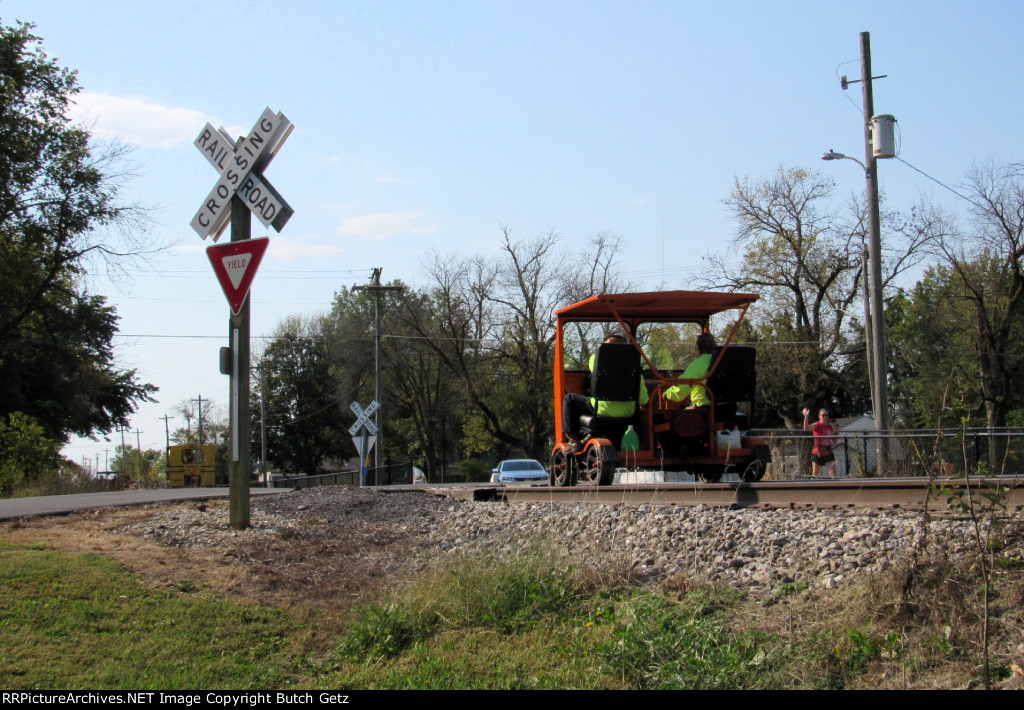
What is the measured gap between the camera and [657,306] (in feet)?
38.6

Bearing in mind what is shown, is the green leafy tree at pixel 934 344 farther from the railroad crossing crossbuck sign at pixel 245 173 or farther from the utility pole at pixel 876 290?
the railroad crossing crossbuck sign at pixel 245 173

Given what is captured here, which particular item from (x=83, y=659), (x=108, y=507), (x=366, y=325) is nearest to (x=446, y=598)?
(x=83, y=659)

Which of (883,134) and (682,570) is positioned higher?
(883,134)

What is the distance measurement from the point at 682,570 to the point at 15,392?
4216cm

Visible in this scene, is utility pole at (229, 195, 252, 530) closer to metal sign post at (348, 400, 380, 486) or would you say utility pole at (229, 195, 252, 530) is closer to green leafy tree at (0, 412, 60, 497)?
green leafy tree at (0, 412, 60, 497)

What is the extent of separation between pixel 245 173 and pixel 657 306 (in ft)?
16.4

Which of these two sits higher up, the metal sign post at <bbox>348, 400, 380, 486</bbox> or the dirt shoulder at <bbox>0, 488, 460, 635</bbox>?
the metal sign post at <bbox>348, 400, 380, 486</bbox>

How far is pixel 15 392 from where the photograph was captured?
42.2 metres

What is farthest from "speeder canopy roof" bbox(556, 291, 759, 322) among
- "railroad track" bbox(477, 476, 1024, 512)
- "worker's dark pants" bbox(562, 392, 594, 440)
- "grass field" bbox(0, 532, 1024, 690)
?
"grass field" bbox(0, 532, 1024, 690)

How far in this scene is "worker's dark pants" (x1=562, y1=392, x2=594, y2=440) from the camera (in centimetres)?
1157

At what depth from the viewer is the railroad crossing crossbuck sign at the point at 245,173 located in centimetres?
940

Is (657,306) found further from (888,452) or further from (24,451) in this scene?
(24,451)

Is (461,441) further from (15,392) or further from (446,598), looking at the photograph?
(446,598)

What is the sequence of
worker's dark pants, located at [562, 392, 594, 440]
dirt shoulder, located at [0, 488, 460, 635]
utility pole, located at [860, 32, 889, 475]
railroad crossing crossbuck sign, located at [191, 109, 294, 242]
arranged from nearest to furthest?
dirt shoulder, located at [0, 488, 460, 635] → railroad crossing crossbuck sign, located at [191, 109, 294, 242] → worker's dark pants, located at [562, 392, 594, 440] → utility pole, located at [860, 32, 889, 475]
